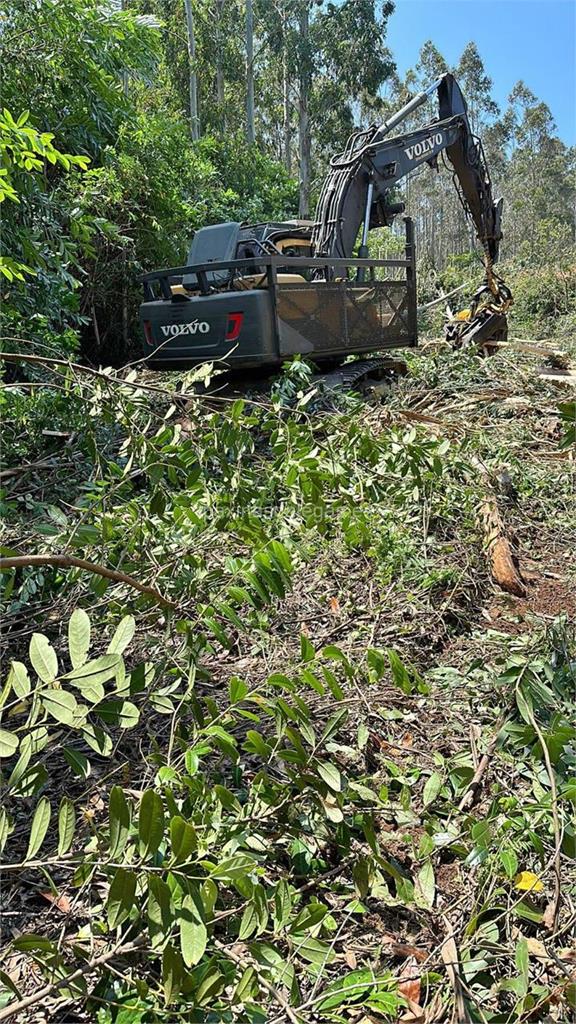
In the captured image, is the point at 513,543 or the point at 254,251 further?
the point at 254,251

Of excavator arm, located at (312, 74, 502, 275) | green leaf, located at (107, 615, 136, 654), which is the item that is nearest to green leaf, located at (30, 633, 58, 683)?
green leaf, located at (107, 615, 136, 654)

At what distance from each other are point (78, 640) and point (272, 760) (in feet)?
3.79

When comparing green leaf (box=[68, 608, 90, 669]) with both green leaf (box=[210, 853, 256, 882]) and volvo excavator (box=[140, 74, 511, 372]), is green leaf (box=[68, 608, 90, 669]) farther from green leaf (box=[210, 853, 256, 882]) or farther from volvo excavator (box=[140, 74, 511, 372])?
volvo excavator (box=[140, 74, 511, 372])

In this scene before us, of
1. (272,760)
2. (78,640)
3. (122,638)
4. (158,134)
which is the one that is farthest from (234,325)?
(158,134)

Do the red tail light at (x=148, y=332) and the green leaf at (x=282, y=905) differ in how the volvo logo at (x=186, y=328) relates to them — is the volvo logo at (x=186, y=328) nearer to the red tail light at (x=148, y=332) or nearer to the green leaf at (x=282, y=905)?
the red tail light at (x=148, y=332)

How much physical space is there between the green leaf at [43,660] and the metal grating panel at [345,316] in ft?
17.0

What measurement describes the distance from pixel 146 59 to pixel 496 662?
24.7 feet

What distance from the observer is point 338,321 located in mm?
6887

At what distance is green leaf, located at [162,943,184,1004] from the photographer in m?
1.15

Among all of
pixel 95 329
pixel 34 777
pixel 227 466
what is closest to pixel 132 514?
pixel 227 466

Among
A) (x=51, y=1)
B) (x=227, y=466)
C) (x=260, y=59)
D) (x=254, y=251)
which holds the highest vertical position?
(x=260, y=59)

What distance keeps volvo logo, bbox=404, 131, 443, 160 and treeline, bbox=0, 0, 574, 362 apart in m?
3.08

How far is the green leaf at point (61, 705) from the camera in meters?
1.17

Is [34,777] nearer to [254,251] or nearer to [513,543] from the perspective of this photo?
[513,543]
